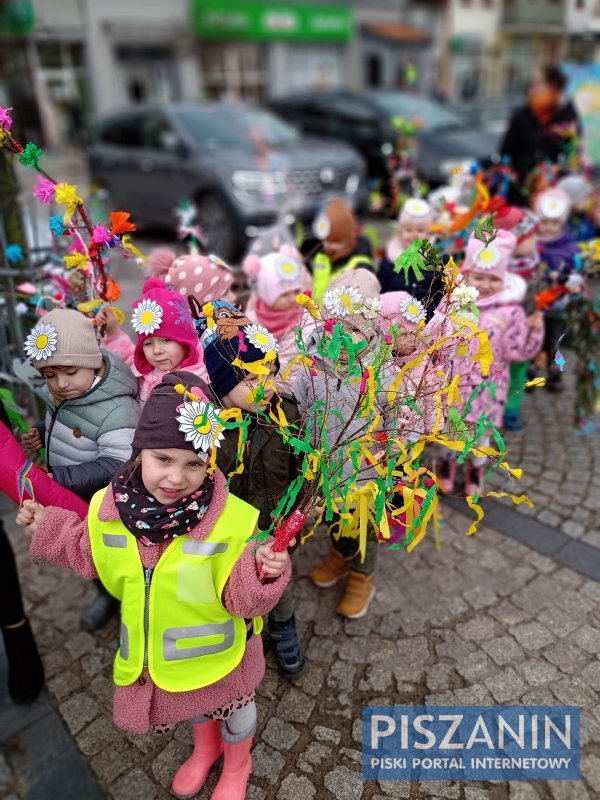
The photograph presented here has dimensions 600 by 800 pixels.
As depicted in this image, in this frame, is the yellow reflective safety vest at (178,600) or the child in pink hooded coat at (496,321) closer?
the yellow reflective safety vest at (178,600)

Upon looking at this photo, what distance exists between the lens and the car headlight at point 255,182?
7.60 metres

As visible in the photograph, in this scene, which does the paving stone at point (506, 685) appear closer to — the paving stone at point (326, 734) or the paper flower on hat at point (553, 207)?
the paving stone at point (326, 734)

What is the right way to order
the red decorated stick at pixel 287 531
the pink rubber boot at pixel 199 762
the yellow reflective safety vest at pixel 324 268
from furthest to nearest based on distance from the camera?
the yellow reflective safety vest at pixel 324 268
the pink rubber boot at pixel 199 762
the red decorated stick at pixel 287 531

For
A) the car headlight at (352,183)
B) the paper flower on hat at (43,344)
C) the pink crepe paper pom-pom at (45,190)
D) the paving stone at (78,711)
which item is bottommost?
the paving stone at (78,711)

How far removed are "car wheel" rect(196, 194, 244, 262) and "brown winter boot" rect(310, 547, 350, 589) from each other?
17.4ft

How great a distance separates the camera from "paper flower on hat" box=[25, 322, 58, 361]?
223 centimetres

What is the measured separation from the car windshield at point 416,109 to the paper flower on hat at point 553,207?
618cm

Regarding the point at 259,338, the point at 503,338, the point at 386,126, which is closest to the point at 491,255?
the point at 503,338

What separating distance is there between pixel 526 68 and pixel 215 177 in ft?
91.9

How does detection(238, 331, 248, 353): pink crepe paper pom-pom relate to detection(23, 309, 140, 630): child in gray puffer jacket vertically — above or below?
above

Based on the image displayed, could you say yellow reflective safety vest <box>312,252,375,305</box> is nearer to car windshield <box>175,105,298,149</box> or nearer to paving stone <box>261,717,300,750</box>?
paving stone <box>261,717,300,750</box>

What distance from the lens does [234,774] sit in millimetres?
2232

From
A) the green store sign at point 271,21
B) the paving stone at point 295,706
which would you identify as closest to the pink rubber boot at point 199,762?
the paving stone at point 295,706

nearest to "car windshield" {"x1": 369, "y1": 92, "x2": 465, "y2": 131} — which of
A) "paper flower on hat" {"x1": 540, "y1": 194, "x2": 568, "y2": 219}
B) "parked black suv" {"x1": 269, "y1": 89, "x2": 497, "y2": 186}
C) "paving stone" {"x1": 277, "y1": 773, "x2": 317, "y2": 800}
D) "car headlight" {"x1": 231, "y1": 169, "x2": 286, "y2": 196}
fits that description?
"parked black suv" {"x1": 269, "y1": 89, "x2": 497, "y2": 186}
